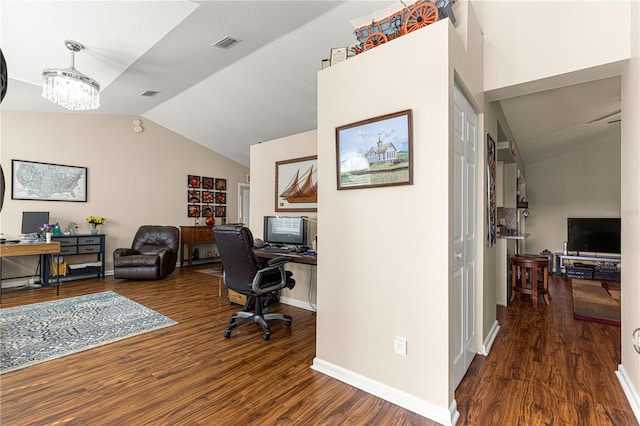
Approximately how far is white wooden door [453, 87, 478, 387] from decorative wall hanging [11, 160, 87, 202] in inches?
243

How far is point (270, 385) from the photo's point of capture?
7.01ft

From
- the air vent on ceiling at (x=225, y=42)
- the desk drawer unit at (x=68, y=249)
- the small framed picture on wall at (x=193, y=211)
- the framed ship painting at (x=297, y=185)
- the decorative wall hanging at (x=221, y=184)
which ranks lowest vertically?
the desk drawer unit at (x=68, y=249)

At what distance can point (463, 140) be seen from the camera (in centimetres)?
224

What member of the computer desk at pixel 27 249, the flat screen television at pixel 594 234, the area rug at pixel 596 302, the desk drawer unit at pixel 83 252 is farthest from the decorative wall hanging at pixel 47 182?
the flat screen television at pixel 594 234

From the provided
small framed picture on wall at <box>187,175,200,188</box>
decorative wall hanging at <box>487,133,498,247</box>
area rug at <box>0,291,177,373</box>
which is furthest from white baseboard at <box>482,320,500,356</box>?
small framed picture on wall at <box>187,175,200,188</box>

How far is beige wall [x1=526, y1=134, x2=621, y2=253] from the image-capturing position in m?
6.27

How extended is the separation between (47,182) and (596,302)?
8375 mm

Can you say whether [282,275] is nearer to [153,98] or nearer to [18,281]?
[153,98]

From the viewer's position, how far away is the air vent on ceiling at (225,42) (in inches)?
137

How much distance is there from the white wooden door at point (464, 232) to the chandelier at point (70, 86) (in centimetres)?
371

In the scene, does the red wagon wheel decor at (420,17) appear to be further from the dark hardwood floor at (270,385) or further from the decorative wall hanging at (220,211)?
the decorative wall hanging at (220,211)

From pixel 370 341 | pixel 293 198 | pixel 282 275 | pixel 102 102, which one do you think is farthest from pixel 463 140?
pixel 102 102

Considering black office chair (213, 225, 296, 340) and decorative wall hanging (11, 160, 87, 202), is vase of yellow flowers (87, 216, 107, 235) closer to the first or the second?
decorative wall hanging (11, 160, 87, 202)

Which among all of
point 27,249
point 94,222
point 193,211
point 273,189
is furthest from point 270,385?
point 193,211
